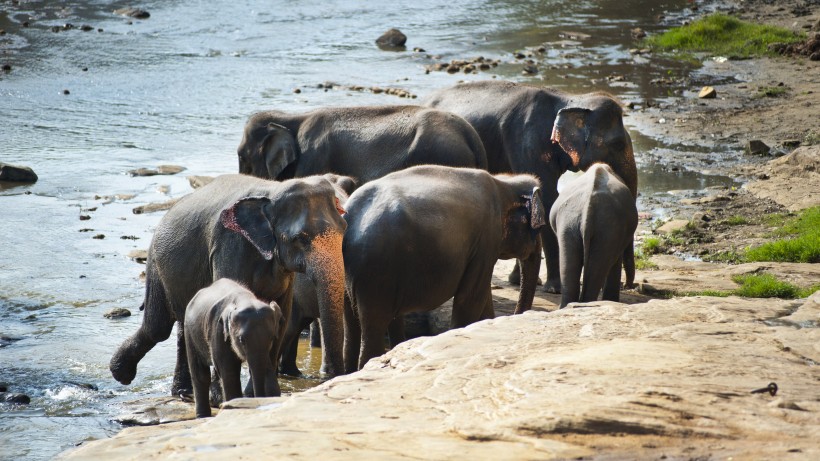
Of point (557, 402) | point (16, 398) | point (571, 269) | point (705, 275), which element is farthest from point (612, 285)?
point (557, 402)

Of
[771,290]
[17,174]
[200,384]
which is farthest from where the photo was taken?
[17,174]

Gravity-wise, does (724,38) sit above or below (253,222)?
below

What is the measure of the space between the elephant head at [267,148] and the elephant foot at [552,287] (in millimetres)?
2463

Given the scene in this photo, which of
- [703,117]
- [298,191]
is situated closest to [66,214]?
[298,191]

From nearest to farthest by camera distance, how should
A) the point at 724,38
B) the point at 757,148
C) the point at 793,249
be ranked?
1. the point at 793,249
2. the point at 757,148
3. the point at 724,38

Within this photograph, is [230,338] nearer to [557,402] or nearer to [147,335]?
[147,335]

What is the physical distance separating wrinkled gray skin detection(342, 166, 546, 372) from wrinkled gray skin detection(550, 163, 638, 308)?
1.50ft

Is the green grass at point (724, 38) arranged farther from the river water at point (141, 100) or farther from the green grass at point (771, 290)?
the green grass at point (771, 290)

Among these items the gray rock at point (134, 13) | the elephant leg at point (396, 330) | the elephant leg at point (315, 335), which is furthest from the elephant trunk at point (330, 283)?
the gray rock at point (134, 13)

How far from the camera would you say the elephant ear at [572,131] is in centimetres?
1083

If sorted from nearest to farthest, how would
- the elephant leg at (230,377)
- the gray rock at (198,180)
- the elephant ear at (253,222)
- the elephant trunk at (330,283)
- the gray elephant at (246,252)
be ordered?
the elephant leg at (230,377) < the elephant trunk at (330,283) < the gray elephant at (246,252) < the elephant ear at (253,222) < the gray rock at (198,180)

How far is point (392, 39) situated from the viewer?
910 inches

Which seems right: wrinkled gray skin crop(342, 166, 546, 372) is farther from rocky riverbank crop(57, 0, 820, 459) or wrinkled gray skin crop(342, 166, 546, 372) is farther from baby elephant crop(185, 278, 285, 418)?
rocky riverbank crop(57, 0, 820, 459)

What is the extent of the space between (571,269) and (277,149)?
10.2 feet
